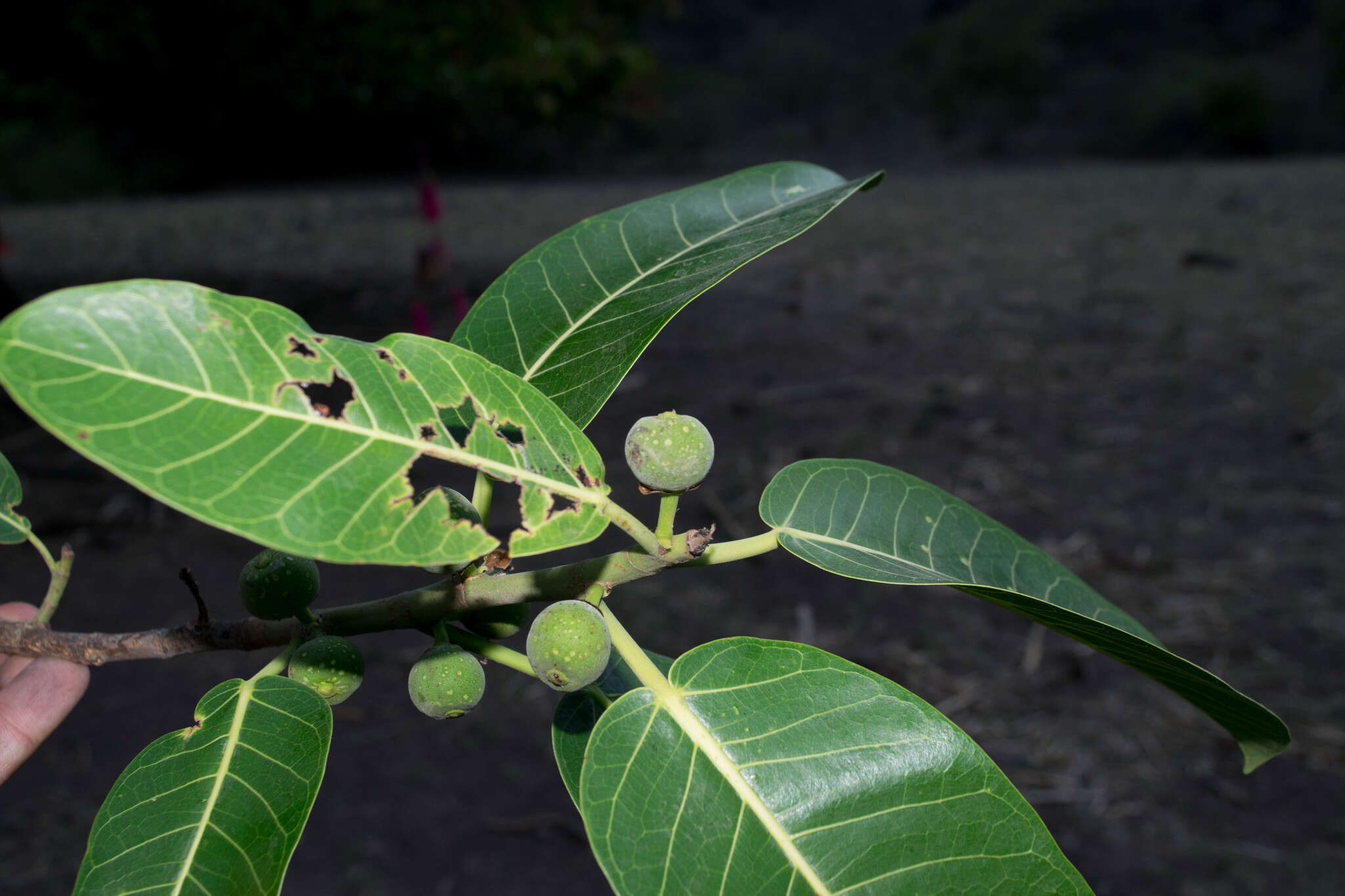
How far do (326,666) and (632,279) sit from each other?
0.48 metres

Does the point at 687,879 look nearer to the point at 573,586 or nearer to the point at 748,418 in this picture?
the point at 573,586

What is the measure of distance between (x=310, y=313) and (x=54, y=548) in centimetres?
235

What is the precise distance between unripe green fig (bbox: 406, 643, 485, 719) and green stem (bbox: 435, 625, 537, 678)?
0.03 metres

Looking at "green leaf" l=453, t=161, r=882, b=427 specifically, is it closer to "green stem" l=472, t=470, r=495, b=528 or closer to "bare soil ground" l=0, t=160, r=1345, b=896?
"green stem" l=472, t=470, r=495, b=528

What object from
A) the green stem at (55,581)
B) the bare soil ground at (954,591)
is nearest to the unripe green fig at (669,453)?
the green stem at (55,581)

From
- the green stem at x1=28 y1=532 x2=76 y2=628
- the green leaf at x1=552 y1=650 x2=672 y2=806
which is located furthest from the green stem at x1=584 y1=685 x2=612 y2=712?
the green stem at x1=28 y1=532 x2=76 y2=628

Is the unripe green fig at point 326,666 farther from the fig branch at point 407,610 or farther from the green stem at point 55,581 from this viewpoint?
the green stem at point 55,581

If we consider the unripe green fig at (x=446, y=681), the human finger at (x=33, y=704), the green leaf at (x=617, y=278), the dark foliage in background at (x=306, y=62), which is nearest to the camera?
the unripe green fig at (x=446, y=681)

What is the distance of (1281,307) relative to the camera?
531 cm

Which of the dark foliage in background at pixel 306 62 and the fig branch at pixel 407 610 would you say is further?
the dark foliage in background at pixel 306 62

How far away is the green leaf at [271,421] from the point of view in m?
0.50

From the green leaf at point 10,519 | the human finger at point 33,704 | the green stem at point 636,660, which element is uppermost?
the green leaf at point 10,519

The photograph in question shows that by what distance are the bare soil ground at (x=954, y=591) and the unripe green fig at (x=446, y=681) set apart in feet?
5.16

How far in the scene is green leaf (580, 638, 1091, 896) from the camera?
65cm
